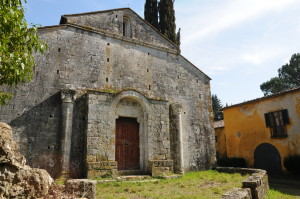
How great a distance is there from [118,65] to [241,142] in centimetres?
1231

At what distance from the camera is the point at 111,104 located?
10781mm

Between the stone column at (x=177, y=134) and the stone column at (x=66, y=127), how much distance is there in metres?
5.56

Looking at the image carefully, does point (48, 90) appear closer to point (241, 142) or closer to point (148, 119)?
point (148, 119)

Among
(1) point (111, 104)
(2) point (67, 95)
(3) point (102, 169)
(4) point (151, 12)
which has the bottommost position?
(3) point (102, 169)

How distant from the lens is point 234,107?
19.3 metres

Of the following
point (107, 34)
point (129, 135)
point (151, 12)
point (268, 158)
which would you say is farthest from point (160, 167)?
point (151, 12)

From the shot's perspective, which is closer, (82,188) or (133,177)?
(82,188)

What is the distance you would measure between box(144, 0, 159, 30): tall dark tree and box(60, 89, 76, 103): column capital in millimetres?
14168

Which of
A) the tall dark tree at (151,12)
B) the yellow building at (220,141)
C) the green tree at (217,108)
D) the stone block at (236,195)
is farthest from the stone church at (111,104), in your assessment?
the green tree at (217,108)

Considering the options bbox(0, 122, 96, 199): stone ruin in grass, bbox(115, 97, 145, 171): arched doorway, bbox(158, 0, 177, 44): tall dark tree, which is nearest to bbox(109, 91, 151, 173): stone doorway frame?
bbox(115, 97, 145, 171): arched doorway

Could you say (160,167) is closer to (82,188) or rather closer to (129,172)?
(129,172)

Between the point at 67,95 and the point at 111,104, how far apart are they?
2.02 meters

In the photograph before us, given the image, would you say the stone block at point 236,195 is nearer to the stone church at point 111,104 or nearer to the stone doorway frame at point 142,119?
the stone church at point 111,104

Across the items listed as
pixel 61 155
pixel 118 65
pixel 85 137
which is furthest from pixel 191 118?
pixel 61 155
